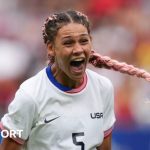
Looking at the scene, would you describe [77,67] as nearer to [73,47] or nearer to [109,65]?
[73,47]

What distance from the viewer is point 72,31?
7.07ft

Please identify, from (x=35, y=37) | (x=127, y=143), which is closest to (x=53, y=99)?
(x=127, y=143)

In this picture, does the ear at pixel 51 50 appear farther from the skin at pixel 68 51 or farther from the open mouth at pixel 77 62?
the open mouth at pixel 77 62

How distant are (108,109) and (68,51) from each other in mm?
429

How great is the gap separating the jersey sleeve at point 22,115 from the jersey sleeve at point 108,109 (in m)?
0.39

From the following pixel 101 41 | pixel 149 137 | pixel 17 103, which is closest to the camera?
pixel 17 103

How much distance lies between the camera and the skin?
2.15m

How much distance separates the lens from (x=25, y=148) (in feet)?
7.54

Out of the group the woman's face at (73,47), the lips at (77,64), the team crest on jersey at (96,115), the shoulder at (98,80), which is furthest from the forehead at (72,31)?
the team crest on jersey at (96,115)

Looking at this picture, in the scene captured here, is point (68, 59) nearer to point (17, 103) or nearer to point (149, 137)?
point (17, 103)

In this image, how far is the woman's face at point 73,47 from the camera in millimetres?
2150

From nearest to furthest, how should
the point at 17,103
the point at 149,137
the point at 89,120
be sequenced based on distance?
the point at 17,103 → the point at 89,120 → the point at 149,137

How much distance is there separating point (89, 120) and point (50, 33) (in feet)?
1.35

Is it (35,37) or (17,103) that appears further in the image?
(35,37)
